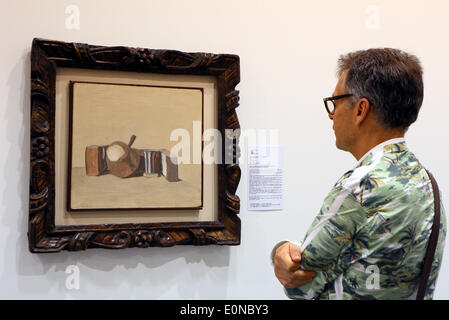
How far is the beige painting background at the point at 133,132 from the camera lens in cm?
142

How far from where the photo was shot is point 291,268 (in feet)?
2.95

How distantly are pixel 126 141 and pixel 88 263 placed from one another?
43 centimetres

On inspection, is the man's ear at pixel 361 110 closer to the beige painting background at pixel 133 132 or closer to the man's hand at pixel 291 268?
the man's hand at pixel 291 268

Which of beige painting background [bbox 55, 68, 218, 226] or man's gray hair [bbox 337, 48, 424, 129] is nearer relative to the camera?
man's gray hair [bbox 337, 48, 424, 129]

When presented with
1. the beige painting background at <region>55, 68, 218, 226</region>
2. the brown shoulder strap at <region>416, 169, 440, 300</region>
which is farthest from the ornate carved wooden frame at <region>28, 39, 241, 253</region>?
the brown shoulder strap at <region>416, 169, 440, 300</region>

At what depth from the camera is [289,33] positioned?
162 centimetres

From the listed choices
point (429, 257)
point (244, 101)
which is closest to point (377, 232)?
point (429, 257)

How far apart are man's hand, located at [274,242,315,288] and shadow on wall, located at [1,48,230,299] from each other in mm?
633

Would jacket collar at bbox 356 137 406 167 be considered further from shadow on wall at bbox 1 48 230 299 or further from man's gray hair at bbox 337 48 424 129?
shadow on wall at bbox 1 48 230 299

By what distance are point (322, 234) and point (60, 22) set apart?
43.3 inches

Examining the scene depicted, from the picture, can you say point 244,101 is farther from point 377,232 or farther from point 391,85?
point 377,232

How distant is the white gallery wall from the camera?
4.58ft
